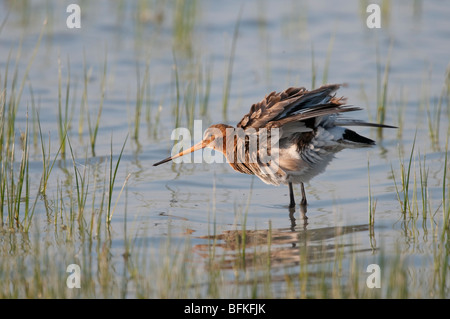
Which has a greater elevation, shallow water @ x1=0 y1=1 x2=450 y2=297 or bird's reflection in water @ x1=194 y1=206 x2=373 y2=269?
shallow water @ x1=0 y1=1 x2=450 y2=297

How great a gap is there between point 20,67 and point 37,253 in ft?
22.5

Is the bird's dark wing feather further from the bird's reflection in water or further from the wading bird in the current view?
the bird's reflection in water

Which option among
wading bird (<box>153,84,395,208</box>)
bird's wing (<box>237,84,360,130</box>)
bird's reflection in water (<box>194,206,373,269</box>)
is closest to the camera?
bird's reflection in water (<box>194,206,373,269</box>)

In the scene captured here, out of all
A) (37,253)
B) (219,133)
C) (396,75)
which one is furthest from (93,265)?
(396,75)

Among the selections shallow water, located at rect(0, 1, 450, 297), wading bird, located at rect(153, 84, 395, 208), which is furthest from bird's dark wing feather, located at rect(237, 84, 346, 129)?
shallow water, located at rect(0, 1, 450, 297)

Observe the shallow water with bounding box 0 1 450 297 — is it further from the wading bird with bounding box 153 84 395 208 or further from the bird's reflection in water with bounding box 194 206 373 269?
the wading bird with bounding box 153 84 395 208

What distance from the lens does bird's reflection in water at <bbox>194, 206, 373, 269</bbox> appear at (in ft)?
16.6

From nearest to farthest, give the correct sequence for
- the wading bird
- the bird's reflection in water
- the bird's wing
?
the bird's reflection in water → the bird's wing → the wading bird

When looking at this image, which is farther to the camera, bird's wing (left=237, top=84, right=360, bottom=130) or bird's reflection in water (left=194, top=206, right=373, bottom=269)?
bird's wing (left=237, top=84, right=360, bottom=130)

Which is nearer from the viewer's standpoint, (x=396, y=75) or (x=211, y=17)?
(x=396, y=75)

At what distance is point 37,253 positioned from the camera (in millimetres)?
4625

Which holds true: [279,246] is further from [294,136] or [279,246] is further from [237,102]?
[237,102]

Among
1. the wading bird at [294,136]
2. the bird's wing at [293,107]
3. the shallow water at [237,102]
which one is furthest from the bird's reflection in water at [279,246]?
the bird's wing at [293,107]

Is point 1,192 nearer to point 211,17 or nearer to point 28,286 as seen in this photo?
point 28,286
